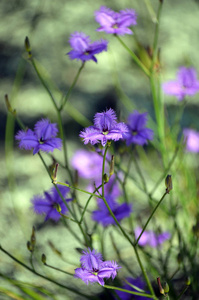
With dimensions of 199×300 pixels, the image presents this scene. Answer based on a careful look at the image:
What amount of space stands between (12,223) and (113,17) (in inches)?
27.4

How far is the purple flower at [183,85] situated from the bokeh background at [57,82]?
20 centimetres

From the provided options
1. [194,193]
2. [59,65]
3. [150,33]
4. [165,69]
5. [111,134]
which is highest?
[150,33]

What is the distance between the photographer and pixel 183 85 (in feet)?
3.93

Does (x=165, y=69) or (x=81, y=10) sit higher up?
(x=81, y=10)

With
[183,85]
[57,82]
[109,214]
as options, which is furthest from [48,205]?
[57,82]

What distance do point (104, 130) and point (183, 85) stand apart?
591 millimetres

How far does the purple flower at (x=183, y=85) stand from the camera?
3.84 ft

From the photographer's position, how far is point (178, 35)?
6.59ft

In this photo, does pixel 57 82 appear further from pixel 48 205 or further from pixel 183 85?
pixel 48 205

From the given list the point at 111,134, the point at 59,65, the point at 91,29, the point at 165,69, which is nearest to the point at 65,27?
the point at 91,29

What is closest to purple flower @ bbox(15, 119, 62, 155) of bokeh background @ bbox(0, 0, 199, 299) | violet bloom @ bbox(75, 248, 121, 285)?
violet bloom @ bbox(75, 248, 121, 285)

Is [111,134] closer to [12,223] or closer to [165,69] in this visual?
[12,223]

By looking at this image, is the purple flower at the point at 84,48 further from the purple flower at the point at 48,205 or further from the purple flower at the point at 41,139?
the purple flower at the point at 48,205

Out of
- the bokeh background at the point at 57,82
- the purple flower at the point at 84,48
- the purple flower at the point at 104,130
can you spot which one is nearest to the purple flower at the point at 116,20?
the purple flower at the point at 84,48
